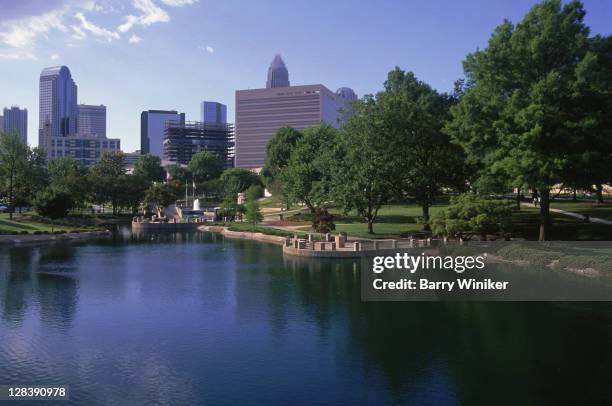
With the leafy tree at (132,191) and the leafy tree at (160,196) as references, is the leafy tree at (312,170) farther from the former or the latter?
the leafy tree at (132,191)

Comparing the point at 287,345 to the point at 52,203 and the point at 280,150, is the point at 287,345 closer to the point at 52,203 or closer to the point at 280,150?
the point at 52,203

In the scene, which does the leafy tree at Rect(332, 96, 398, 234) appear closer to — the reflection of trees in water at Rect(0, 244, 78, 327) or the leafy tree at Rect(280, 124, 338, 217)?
the leafy tree at Rect(280, 124, 338, 217)

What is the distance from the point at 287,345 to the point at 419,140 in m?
43.6

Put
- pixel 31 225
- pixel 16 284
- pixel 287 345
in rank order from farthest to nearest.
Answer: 1. pixel 31 225
2. pixel 16 284
3. pixel 287 345

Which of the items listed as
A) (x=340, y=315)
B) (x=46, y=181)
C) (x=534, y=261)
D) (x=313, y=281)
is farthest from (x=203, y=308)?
(x=46, y=181)

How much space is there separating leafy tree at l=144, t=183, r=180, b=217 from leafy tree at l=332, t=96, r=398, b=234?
57316 millimetres

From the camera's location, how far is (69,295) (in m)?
34.8

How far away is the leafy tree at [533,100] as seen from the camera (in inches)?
1795

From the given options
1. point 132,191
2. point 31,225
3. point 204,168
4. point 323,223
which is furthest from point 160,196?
point 204,168

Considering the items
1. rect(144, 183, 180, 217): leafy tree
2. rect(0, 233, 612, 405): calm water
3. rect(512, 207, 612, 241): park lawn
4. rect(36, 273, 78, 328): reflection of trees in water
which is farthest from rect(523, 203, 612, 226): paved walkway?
rect(144, 183, 180, 217): leafy tree

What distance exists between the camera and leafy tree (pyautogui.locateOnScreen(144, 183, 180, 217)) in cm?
11238

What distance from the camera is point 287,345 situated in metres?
24.0

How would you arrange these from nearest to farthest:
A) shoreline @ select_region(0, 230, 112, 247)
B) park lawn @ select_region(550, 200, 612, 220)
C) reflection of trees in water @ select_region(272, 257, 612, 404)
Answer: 1. reflection of trees in water @ select_region(272, 257, 612, 404)
2. shoreline @ select_region(0, 230, 112, 247)
3. park lawn @ select_region(550, 200, 612, 220)

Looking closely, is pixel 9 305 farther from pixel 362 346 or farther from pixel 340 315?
pixel 362 346
